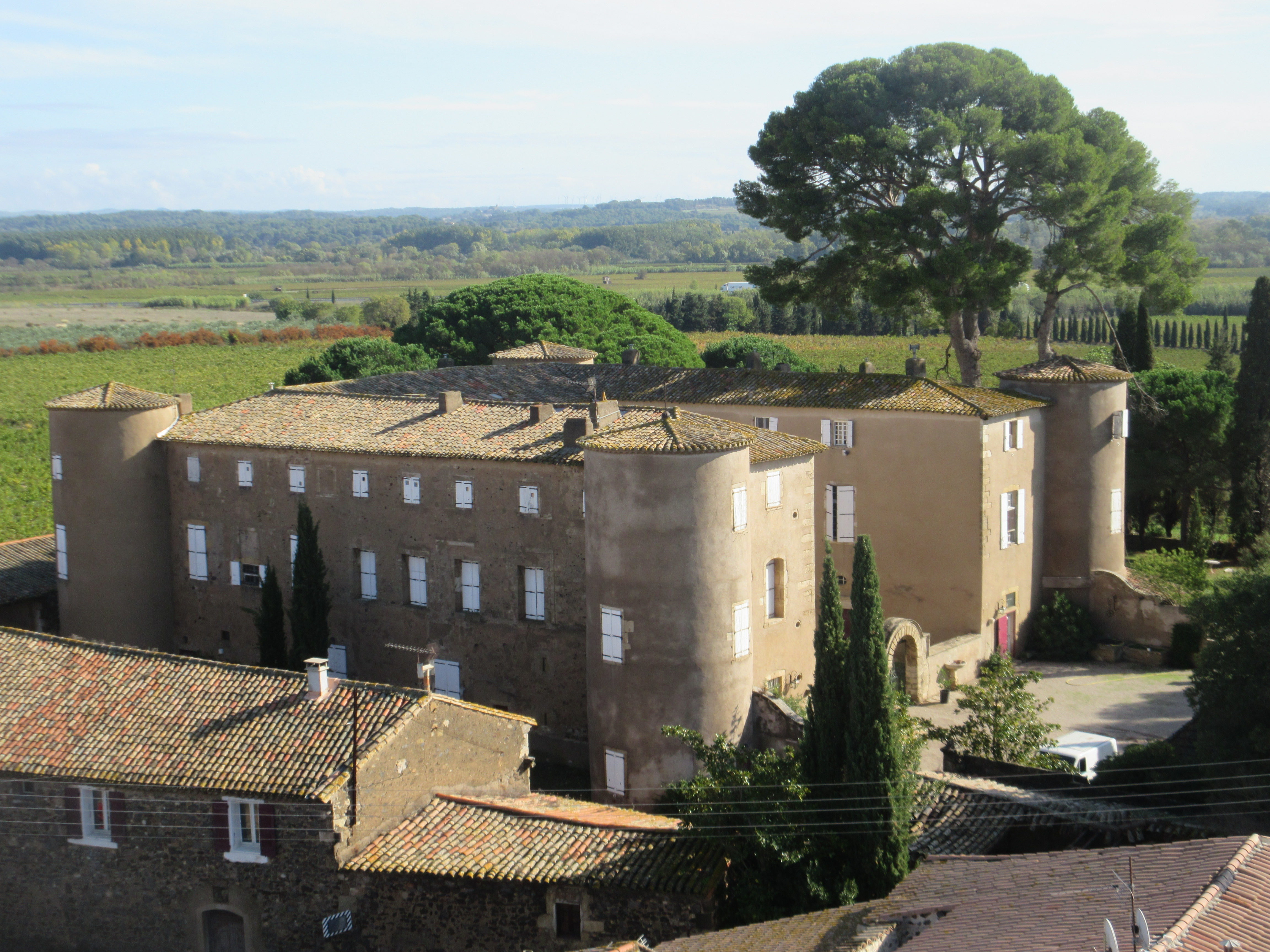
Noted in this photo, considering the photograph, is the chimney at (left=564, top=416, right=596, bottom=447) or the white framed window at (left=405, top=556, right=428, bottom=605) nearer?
the chimney at (left=564, top=416, right=596, bottom=447)

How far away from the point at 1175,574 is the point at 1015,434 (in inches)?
289

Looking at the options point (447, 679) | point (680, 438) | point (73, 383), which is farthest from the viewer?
point (73, 383)

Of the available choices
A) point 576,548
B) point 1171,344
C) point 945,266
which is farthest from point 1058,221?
point 1171,344

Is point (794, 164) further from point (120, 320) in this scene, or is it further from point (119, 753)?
point (120, 320)

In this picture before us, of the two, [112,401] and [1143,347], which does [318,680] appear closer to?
[112,401]

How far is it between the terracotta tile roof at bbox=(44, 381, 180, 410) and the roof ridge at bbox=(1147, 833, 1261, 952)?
30.5m

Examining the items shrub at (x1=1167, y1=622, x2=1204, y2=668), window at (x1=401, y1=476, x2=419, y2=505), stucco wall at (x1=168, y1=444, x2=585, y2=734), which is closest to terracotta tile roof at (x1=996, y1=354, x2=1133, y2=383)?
shrub at (x1=1167, y1=622, x2=1204, y2=668)

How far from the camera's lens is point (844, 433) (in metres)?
38.1

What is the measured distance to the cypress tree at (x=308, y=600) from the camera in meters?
33.7

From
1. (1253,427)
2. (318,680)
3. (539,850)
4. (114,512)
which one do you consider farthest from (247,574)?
(1253,427)

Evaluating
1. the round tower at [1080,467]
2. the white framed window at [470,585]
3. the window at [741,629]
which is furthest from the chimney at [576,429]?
the round tower at [1080,467]

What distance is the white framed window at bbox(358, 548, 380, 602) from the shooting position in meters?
34.7

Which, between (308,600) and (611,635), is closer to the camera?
(611,635)

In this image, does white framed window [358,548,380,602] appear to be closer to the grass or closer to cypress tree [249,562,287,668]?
cypress tree [249,562,287,668]
